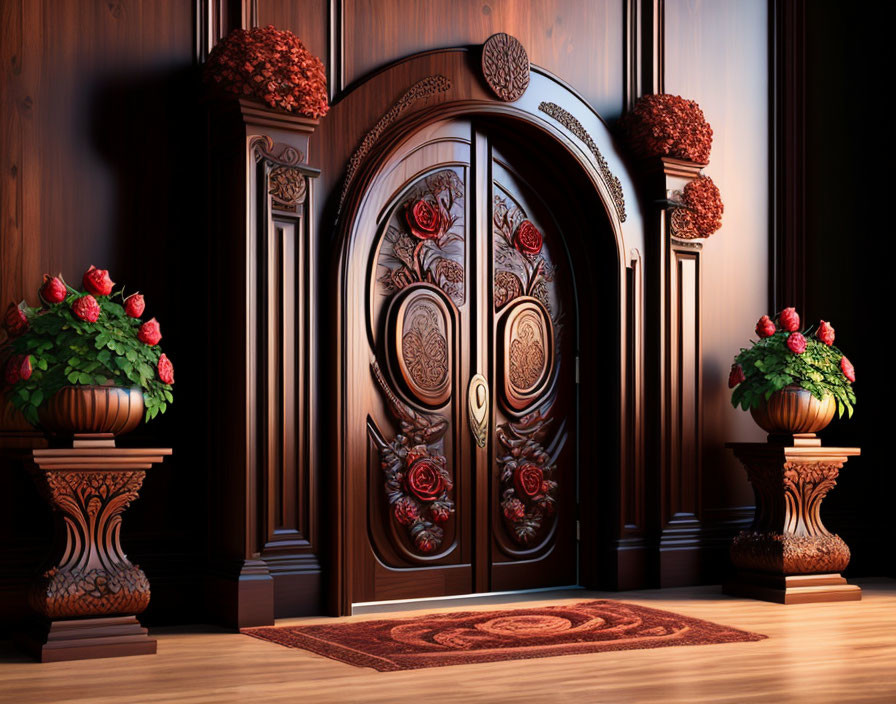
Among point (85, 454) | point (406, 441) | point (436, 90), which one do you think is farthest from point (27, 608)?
point (436, 90)

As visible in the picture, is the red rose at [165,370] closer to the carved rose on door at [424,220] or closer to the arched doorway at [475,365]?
the arched doorway at [475,365]

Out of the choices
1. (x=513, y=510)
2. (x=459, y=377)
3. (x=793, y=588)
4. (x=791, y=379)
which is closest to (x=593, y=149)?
(x=459, y=377)

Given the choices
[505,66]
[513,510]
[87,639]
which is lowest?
[87,639]

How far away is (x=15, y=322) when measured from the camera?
3781 mm

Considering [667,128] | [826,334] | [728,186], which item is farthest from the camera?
[728,186]

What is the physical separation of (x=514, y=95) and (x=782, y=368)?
5.88ft

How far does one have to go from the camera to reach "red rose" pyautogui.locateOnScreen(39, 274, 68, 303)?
12.4 ft

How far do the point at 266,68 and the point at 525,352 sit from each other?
6.10 feet

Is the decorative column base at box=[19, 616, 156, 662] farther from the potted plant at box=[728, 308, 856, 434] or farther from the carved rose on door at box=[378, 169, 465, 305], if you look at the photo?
the potted plant at box=[728, 308, 856, 434]

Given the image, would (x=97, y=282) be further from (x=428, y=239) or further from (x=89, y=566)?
(x=428, y=239)

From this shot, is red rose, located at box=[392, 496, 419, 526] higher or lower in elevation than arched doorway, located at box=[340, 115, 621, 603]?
lower

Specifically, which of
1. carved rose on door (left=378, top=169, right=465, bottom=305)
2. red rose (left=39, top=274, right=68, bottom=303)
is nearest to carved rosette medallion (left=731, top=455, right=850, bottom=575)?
carved rose on door (left=378, top=169, right=465, bottom=305)

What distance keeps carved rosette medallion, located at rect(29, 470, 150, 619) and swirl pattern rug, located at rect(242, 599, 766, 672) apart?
0.56m

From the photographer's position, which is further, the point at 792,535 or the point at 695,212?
the point at 695,212
